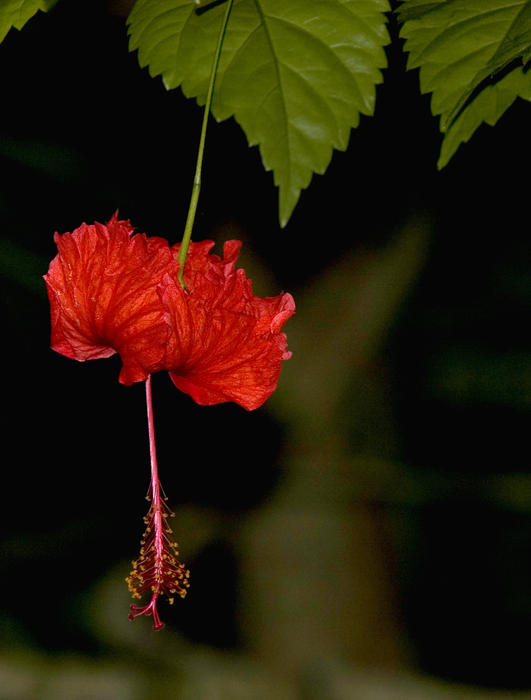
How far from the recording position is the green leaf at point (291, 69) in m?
0.31

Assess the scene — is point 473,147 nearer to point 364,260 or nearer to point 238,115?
point 364,260

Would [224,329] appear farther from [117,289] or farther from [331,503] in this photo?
[331,503]

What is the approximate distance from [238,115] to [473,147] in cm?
118

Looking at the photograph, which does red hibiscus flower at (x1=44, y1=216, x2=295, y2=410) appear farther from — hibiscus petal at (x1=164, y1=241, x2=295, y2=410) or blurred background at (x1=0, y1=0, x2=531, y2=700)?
blurred background at (x1=0, y1=0, x2=531, y2=700)

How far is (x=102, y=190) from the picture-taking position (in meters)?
1.57

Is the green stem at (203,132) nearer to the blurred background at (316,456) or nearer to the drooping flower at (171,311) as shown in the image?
the drooping flower at (171,311)

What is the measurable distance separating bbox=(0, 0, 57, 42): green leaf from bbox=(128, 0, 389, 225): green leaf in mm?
57

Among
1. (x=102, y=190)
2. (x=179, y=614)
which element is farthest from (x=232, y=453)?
(x=102, y=190)

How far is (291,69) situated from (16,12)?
122mm

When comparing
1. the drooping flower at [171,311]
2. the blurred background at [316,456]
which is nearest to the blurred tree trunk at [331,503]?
the blurred background at [316,456]

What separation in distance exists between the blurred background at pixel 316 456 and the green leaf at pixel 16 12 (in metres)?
1.14

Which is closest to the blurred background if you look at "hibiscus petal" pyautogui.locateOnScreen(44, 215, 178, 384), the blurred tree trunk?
the blurred tree trunk

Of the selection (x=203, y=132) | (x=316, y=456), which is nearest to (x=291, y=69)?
(x=203, y=132)

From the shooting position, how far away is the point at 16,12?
329mm
